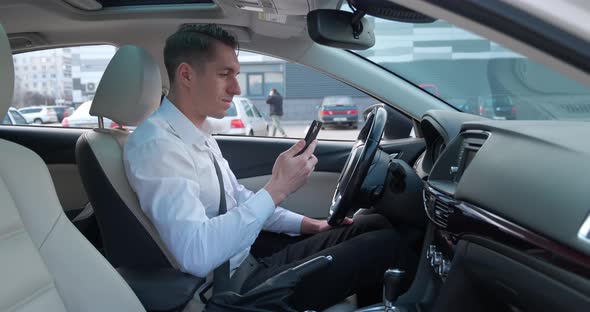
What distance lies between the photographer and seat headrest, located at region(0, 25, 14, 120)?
1358mm

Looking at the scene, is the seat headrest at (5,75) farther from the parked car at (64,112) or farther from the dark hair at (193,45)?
the parked car at (64,112)

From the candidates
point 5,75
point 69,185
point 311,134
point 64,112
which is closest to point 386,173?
point 311,134

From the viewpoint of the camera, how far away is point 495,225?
3.72 ft

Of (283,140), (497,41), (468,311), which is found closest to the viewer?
(497,41)

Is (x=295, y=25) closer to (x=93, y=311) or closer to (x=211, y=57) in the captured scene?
(x=211, y=57)

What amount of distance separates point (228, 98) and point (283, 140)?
134cm

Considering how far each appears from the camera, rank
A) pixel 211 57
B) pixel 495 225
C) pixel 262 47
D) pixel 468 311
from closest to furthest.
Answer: pixel 495 225 < pixel 468 311 < pixel 211 57 < pixel 262 47

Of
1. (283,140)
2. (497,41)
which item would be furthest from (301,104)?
(497,41)

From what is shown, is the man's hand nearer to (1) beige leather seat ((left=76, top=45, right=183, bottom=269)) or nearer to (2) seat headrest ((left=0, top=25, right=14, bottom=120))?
(1) beige leather seat ((left=76, top=45, right=183, bottom=269))

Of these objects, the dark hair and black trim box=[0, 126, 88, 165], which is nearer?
the dark hair

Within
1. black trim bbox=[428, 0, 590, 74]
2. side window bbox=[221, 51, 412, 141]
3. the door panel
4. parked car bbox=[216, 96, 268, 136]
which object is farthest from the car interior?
parked car bbox=[216, 96, 268, 136]

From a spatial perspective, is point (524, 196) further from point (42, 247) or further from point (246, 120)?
point (246, 120)

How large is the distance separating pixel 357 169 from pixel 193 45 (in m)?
0.67

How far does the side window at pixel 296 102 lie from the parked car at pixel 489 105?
0.94ft
